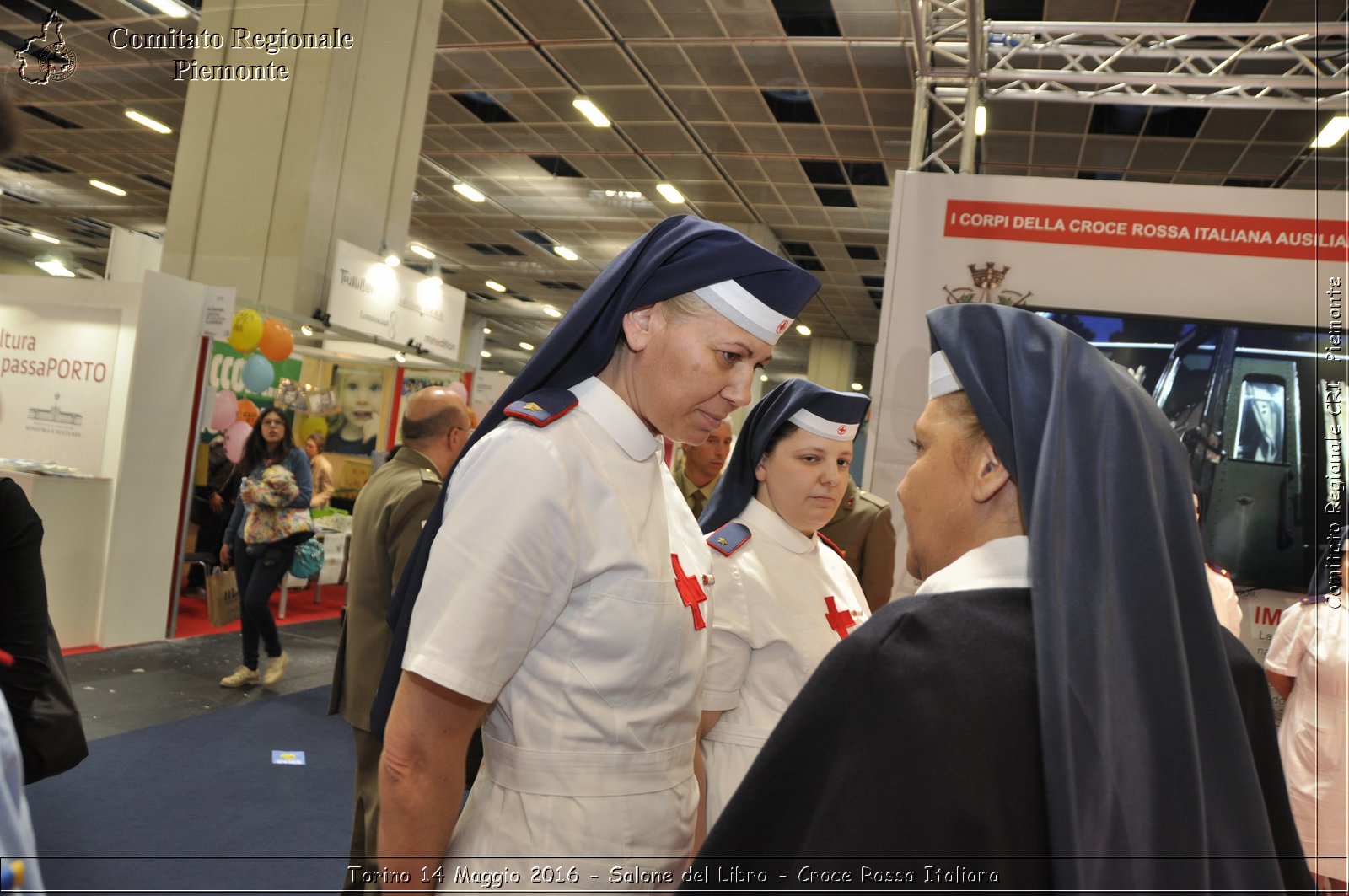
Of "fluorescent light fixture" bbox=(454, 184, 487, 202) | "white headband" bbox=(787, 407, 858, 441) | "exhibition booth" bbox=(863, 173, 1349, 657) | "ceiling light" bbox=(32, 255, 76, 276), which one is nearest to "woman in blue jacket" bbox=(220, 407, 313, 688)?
"ceiling light" bbox=(32, 255, 76, 276)

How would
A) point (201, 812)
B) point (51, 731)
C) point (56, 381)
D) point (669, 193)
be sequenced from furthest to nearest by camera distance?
1. point (669, 193)
2. point (56, 381)
3. point (201, 812)
4. point (51, 731)

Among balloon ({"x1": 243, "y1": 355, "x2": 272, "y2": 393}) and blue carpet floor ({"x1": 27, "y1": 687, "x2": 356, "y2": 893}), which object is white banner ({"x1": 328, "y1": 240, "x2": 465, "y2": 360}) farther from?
blue carpet floor ({"x1": 27, "y1": 687, "x2": 356, "y2": 893})

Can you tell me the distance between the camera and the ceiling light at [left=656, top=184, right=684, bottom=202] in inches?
499

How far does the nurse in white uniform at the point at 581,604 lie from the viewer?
1.24 m

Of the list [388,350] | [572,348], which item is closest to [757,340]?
[572,348]

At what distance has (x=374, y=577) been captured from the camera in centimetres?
327

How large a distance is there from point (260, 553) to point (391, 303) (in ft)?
10.5

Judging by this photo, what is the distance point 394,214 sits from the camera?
8242 mm

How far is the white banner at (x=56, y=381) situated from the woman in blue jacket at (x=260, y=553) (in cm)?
86

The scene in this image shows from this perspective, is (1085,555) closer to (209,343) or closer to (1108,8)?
(209,343)

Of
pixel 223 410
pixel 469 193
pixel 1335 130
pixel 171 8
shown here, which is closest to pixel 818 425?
pixel 171 8

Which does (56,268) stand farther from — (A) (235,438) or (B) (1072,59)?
(B) (1072,59)

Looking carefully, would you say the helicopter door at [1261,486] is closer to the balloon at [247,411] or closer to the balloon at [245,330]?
the balloon at [245,330]

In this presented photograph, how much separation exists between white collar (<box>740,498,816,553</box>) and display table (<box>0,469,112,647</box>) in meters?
3.50
